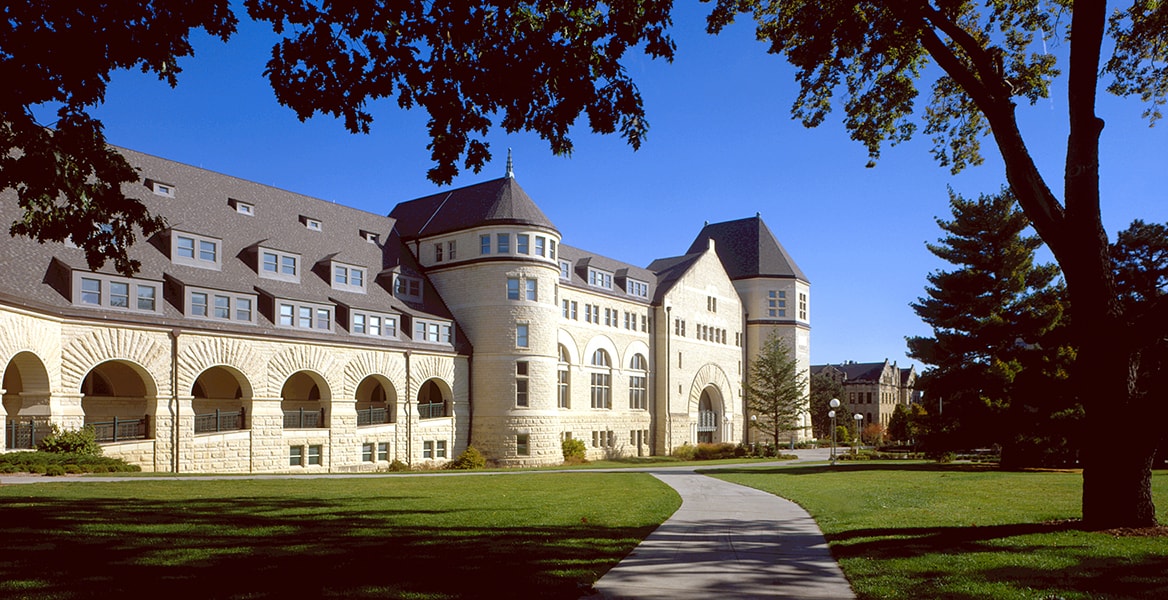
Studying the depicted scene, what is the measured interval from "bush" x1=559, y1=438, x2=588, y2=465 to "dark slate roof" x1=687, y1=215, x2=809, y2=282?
25.7 meters

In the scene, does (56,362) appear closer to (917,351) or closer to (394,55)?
(394,55)

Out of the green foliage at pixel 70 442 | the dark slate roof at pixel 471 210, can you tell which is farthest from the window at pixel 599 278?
the green foliage at pixel 70 442

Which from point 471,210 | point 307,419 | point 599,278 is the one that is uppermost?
point 471,210

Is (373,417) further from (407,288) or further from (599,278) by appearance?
(599,278)

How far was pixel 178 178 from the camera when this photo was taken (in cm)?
3734

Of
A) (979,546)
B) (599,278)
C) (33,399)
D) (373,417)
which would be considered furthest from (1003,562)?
(599,278)

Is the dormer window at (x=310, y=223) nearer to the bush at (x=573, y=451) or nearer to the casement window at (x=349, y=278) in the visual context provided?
the casement window at (x=349, y=278)

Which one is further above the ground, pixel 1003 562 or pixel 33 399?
pixel 33 399

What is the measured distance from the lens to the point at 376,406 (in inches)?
1688

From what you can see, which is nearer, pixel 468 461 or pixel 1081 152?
pixel 1081 152

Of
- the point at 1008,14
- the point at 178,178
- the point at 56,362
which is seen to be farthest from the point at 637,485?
the point at 178,178

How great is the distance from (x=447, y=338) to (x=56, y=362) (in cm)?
1965

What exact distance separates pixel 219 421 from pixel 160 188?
1052 centimetres

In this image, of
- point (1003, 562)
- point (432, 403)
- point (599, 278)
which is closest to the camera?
point (1003, 562)
